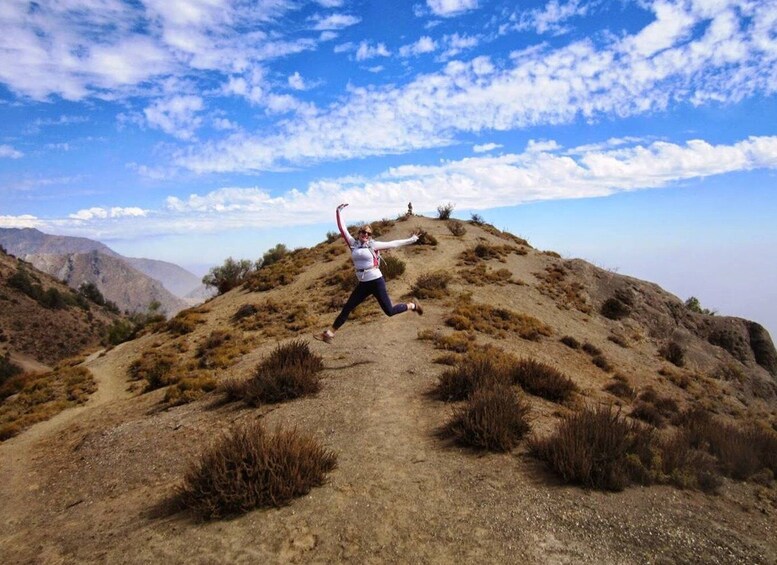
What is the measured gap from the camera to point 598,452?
6.05m

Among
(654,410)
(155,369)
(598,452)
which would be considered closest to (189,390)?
(155,369)

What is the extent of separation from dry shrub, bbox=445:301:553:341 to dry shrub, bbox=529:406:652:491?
888 centimetres

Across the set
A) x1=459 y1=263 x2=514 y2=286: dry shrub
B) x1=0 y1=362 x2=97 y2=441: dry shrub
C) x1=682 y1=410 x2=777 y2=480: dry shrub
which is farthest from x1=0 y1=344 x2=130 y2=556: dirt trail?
x1=459 y1=263 x2=514 y2=286: dry shrub

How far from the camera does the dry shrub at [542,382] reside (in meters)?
9.60

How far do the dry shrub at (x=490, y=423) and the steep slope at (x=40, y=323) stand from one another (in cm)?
6132

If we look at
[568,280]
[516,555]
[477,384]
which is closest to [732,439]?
[477,384]

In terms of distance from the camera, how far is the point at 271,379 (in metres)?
9.41

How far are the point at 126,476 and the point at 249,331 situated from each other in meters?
11.2

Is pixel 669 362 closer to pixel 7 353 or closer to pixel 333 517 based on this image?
pixel 333 517

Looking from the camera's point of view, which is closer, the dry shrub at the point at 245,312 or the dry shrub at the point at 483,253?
the dry shrub at the point at 245,312

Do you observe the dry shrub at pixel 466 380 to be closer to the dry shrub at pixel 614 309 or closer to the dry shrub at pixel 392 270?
the dry shrub at pixel 392 270

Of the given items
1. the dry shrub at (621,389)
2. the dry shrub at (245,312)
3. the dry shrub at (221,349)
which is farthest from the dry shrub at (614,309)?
the dry shrub at (221,349)

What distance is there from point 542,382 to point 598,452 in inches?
143

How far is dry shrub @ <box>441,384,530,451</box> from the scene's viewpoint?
6773 mm
